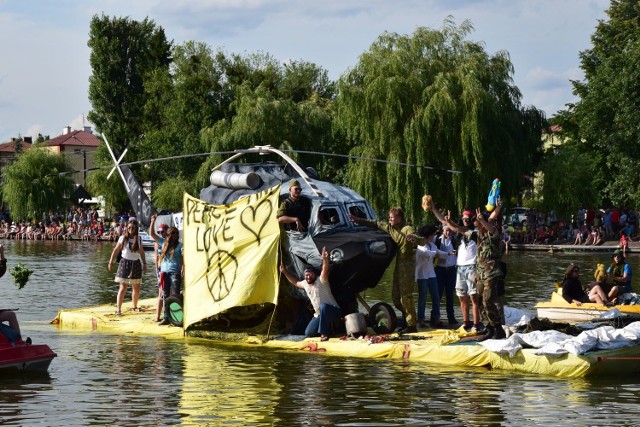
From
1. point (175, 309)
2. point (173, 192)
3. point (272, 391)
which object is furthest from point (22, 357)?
point (173, 192)

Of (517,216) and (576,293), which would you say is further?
(517,216)

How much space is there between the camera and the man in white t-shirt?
18766mm

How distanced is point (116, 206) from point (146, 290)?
5335 centimetres

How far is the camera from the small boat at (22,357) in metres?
16.2

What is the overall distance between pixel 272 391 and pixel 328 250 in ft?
13.7

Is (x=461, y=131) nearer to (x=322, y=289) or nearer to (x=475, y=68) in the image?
(x=475, y=68)

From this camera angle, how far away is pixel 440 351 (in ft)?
57.2

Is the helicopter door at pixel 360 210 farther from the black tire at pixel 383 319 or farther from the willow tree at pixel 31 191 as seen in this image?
the willow tree at pixel 31 191

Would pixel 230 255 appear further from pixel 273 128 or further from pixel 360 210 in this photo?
pixel 273 128

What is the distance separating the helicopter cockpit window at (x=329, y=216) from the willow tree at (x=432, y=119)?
2689cm

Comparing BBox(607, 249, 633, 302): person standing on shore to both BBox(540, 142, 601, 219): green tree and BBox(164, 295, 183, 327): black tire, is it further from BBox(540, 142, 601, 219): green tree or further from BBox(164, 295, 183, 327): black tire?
BBox(540, 142, 601, 219): green tree

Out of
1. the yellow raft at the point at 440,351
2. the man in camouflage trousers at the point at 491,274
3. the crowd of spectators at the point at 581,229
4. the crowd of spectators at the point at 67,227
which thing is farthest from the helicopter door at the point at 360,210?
the crowd of spectators at the point at 67,227

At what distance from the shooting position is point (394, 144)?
157 ft

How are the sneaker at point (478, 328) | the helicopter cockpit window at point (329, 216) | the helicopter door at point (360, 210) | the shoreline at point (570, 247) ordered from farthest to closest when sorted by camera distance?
the shoreline at point (570, 247), the helicopter door at point (360, 210), the helicopter cockpit window at point (329, 216), the sneaker at point (478, 328)
